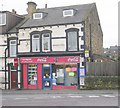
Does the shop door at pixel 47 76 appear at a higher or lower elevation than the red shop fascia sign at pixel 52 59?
lower

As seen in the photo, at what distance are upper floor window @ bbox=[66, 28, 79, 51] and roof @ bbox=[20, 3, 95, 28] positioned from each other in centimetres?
88

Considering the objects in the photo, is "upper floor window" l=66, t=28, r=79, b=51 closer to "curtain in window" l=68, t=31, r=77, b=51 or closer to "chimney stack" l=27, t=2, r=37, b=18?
"curtain in window" l=68, t=31, r=77, b=51

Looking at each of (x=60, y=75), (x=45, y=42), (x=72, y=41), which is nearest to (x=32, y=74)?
(x=60, y=75)

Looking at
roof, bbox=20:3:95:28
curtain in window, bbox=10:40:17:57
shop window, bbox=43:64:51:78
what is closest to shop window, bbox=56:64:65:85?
shop window, bbox=43:64:51:78

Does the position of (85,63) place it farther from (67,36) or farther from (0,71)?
(0,71)

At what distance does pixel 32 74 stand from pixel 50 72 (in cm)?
205

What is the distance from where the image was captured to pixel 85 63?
27.4m

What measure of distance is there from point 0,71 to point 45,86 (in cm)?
580

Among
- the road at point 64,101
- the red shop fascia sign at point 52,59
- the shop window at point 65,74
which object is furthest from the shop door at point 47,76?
the road at point 64,101

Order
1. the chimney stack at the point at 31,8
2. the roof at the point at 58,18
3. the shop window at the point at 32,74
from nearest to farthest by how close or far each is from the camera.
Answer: the roof at the point at 58,18 → the shop window at the point at 32,74 → the chimney stack at the point at 31,8

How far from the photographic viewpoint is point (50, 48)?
28969 millimetres

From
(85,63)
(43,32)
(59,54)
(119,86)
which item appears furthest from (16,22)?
(119,86)

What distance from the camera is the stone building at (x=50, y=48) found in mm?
27844

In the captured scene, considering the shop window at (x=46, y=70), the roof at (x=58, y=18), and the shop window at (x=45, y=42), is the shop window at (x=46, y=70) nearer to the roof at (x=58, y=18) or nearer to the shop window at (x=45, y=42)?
the shop window at (x=45, y=42)
